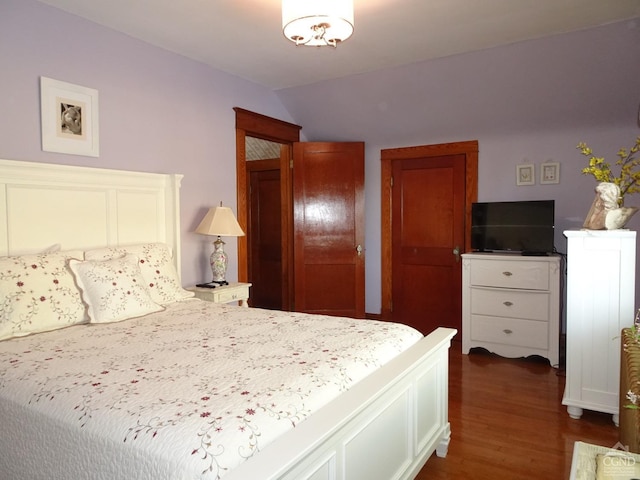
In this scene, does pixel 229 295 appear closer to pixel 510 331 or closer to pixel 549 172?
pixel 510 331

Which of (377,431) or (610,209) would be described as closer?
(377,431)

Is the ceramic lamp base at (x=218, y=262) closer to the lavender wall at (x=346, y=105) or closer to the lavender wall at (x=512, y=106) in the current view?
the lavender wall at (x=346, y=105)

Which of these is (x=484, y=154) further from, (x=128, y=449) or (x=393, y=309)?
(x=128, y=449)

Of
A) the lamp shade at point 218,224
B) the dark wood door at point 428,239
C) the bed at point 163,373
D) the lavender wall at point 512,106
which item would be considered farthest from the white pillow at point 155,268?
the dark wood door at point 428,239

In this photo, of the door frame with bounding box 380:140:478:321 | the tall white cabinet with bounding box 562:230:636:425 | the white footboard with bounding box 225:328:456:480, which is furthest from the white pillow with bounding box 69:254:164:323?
the door frame with bounding box 380:140:478:321

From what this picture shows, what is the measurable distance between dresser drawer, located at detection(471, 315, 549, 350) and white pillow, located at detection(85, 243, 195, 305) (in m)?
2.50

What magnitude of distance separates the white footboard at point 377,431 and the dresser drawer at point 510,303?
5.64 feet

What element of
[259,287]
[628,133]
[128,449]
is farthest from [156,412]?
[259,287]

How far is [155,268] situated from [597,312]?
2707 millimetres

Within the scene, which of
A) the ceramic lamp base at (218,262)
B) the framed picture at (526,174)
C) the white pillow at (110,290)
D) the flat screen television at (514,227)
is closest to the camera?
the white pillow at (110,290)

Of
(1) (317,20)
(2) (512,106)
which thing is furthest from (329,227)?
(1) (317,20)

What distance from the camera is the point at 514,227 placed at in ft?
13.2

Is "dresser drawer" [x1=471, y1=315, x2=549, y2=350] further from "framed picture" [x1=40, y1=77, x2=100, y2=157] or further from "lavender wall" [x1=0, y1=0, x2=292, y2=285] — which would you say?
"framed picture" [x1=40, y1=77, x2=100, y2=157]

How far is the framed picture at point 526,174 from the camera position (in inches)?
164
